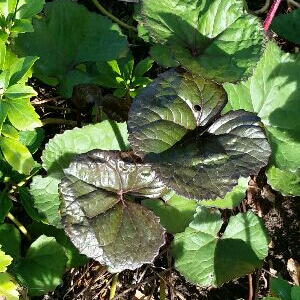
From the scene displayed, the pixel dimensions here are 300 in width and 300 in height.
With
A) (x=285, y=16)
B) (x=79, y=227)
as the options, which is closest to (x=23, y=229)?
(x=79, y=227)

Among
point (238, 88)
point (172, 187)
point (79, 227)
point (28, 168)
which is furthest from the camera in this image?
point (238, 88)

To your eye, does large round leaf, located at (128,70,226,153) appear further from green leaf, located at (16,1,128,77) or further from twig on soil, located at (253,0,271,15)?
twig on soil, located at (253,0,271,15)

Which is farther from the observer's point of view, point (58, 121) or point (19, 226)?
point (58, 121)

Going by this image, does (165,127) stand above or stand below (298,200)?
above

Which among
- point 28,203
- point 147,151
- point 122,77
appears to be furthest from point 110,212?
point 122,77

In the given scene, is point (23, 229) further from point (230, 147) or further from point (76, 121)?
point (230, 147)

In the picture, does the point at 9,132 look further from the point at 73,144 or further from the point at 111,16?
the point at 111,16

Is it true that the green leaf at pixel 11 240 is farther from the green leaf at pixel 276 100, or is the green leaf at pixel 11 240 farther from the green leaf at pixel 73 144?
the green leaf at pixel 276 100
